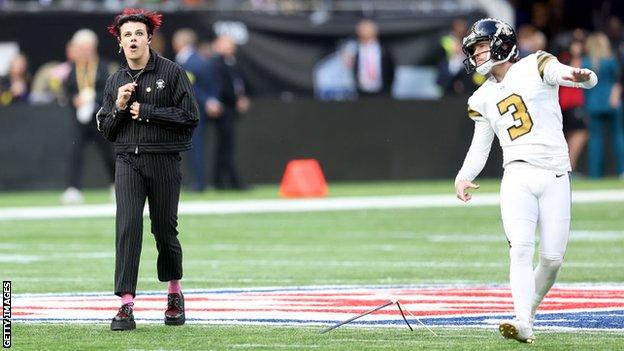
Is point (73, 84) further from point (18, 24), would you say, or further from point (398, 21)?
point (398, 21)

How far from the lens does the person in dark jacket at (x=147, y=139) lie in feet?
33.9

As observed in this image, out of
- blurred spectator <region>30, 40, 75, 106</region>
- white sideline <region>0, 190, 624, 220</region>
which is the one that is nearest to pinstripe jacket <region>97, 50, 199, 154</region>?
white sideline <region>0, 190, 624, 220</region>

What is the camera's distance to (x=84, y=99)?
22.9 meters

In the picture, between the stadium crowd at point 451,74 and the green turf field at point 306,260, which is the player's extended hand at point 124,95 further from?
the stadium crowd at point 451,74

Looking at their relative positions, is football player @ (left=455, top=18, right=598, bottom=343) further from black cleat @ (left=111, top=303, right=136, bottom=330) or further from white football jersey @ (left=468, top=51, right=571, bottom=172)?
black cleat @ (left=111, top=303, right=136, bottom=330)

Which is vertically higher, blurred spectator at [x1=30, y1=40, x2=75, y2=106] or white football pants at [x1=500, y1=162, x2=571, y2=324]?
white football pants at [x1=500, y1=162, x2=571, y2=324]

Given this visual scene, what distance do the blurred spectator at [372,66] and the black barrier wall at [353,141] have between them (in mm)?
325

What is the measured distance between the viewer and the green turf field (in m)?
9.37

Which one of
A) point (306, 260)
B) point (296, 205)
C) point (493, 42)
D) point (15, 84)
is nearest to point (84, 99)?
point (296, 205)

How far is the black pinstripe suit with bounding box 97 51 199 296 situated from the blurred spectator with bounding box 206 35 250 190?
14428 millimetres

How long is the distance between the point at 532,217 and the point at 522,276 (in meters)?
0.36

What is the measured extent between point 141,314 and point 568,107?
17382 mm

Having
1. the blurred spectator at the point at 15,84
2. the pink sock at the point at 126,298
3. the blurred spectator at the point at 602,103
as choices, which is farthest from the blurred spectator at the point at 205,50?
the pink sock at the point at 126,298

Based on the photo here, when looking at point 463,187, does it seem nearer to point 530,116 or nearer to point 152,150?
point 530,116
